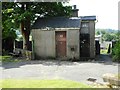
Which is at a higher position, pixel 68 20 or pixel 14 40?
pixel 68 20

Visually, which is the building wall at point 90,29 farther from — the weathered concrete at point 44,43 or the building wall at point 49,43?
the weathered concrete at point 44,43

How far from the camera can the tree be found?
24.1 metres

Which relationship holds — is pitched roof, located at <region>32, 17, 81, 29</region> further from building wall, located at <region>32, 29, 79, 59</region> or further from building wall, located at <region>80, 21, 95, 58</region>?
building wall, located at <region>80, 21, 95, 58</region>

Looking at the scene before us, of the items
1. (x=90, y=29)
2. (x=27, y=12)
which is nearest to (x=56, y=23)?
(x=27, y=12)

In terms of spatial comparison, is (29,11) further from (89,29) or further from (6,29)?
(89,29)

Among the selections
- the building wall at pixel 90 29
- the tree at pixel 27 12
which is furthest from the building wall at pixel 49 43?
the building wall at pixel 90 29

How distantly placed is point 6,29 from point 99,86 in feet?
57.0

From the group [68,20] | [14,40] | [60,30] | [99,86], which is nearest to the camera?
[99,86]

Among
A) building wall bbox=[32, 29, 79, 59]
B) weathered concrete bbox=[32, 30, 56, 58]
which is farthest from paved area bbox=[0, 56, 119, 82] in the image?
weathered concrete bbox=[32, 30, 56, 58]

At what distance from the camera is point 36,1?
2502cm

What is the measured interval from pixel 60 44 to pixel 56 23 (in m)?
2.33

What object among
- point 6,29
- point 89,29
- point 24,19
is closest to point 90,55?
point 89,29

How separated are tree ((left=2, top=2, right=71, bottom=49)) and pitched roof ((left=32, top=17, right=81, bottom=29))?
2.69 feet

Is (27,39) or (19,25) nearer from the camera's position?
(19,25)
